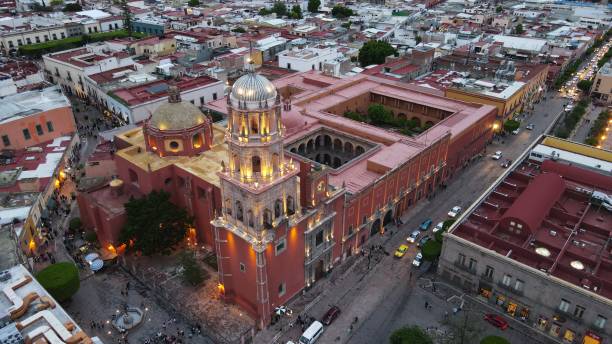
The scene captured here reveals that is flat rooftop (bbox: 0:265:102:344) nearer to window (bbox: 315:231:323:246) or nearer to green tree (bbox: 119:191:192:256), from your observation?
green tree (bbox: 119:191:192:256)

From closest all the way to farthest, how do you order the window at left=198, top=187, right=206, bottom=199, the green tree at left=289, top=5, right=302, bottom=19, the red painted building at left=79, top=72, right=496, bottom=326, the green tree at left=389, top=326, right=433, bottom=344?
the green tree at left=389, top=326, right=433, bottom=344 < the red painted building at left=79, top=72, right=496, bottom=326 < the window at left=198, top=187, right=206, bottom=199 < the green tree at left=289, top=5, right=302, bottom=19

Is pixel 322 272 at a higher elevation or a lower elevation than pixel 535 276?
lower

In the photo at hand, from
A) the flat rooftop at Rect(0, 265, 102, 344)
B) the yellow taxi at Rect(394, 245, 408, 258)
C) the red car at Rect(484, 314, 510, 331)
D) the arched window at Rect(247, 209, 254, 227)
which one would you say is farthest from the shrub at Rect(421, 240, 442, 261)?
the flat rooftop at Rect(0, 265, 102, 344)

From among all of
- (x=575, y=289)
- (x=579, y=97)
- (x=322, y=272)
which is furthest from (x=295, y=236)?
(x=579, y=97)

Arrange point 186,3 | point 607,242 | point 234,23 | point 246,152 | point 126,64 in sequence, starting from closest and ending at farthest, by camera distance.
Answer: point 246,152
point 607,242
point 126,64
point 234,23
point 186,3

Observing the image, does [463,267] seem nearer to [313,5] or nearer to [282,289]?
[282,289]

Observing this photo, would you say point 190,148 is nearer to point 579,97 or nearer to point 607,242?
point 607,242

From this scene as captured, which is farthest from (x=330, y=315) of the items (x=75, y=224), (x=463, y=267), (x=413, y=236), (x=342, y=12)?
(x=342, y=12)
